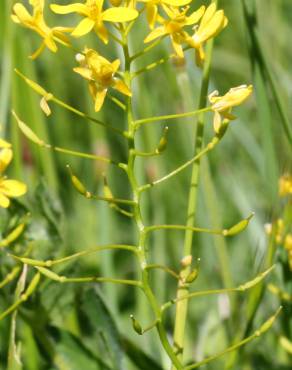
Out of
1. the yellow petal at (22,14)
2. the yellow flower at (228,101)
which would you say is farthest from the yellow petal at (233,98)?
the yellow petal at (22,14)

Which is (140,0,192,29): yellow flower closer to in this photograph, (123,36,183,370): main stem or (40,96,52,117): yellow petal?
(123,36,183,370): main stem

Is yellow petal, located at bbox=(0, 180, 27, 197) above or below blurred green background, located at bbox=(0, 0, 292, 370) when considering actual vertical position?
above

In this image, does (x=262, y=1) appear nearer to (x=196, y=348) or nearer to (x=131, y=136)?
(x=196, y=348)

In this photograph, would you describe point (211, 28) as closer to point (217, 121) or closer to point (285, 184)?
point (217, 121)

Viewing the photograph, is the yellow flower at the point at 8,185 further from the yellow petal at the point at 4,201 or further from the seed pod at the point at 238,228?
the seed pod at the point at 238,228

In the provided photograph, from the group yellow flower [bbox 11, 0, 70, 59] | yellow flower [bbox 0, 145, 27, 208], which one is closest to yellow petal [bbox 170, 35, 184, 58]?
yellow flower [bbox 11, 0, 70, 59]

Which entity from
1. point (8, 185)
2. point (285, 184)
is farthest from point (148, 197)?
point (8, 185)
